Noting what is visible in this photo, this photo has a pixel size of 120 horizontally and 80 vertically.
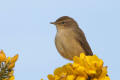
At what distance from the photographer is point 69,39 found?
24.8ft

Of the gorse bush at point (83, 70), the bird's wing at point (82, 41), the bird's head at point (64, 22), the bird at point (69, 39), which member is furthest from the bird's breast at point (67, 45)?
the gorse bush at point (83, 70)

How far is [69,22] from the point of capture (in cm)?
821

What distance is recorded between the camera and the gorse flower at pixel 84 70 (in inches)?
92.6

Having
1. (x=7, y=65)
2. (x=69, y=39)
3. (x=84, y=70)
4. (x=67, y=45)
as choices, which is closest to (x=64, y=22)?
(x=69, y=39)

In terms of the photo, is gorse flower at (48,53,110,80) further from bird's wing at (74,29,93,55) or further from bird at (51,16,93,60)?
bird's wing at (74,29,93,55)

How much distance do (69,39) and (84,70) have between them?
5195mm

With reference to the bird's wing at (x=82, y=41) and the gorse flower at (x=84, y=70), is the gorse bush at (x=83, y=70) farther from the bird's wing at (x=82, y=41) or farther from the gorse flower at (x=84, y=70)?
the bird's wing at (x=82, y=41)

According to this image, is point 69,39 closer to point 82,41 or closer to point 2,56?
point 82,41

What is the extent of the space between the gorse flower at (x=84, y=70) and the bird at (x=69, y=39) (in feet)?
15.8

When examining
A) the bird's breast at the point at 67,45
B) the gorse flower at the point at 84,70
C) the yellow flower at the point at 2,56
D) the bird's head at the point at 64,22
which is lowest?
the gorse flower at the point at 84,70

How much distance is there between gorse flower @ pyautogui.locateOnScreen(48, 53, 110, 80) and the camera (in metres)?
2.35

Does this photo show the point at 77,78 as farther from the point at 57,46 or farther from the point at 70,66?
the point at 57,46

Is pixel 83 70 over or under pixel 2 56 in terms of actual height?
under

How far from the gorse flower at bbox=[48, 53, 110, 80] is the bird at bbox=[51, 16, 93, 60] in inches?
189
